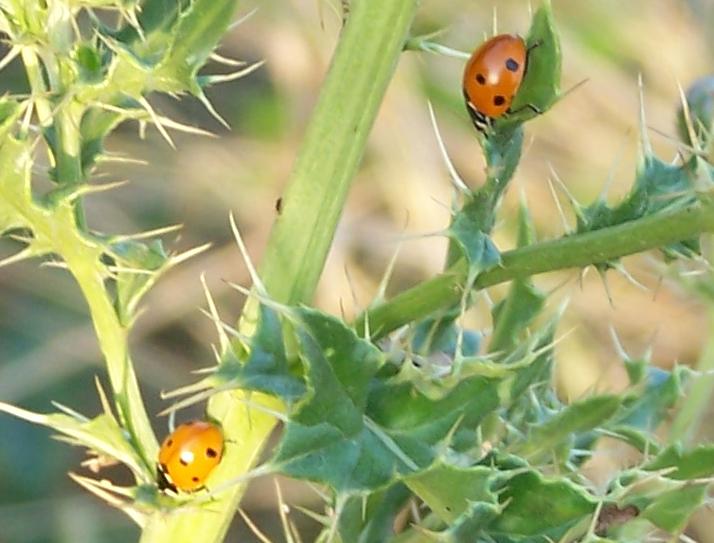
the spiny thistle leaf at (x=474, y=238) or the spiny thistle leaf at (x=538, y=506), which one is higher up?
the spiny thistle leaf at (x=474, y=238)

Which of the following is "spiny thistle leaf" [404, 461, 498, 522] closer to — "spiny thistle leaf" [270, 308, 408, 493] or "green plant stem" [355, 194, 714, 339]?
"spiny thistle leaf" [270, 308, 408, 493]

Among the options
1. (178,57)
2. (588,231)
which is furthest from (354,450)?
(178,57)

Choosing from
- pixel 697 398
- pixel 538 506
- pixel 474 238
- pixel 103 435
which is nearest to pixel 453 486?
pixel 538 506

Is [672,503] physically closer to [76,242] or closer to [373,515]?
[373,515]

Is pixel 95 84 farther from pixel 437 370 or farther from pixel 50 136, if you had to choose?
pixel 437 370

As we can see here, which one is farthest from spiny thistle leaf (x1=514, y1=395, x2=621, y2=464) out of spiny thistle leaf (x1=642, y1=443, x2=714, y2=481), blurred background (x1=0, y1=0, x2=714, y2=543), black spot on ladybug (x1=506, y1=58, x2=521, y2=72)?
blurred background (x1=0, y1=0, x2=714, y2=543)

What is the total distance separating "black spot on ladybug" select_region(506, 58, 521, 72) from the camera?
1.17m

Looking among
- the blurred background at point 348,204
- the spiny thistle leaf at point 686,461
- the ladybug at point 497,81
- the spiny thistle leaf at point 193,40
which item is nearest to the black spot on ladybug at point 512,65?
the ladybug at point 497,81

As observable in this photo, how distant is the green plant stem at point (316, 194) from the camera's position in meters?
1.08

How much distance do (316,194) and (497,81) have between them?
215 mm

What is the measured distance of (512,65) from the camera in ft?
3.85

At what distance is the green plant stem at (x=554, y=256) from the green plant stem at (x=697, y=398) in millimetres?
513

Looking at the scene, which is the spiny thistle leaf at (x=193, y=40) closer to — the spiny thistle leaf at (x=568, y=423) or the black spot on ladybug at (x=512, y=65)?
the black spot on ladybug at (x=512, y=65)

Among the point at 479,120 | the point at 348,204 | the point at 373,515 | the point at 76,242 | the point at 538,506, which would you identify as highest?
the point at 479,120
